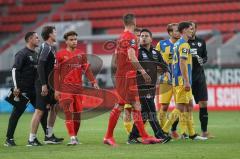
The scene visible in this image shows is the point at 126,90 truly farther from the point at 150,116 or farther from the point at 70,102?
the point at 70,102

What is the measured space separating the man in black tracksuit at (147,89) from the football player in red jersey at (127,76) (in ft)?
1.22

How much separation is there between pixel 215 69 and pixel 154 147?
13.9 meters

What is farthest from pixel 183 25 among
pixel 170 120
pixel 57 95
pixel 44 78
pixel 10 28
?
pixel 10 28

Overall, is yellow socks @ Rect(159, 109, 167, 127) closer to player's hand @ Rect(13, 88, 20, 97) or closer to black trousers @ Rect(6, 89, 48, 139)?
black trousers @ Rect(6, 89, 48, 139)

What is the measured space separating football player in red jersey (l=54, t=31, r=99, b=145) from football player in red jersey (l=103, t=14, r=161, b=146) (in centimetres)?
72

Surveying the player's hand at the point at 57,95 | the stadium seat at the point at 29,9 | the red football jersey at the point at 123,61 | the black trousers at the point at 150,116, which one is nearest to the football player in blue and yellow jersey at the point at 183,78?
the black trousers at the point at 150,116

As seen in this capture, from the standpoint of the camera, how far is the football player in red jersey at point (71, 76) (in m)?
12.4

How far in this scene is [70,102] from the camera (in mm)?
12414

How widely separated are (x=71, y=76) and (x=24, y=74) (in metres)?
0.95

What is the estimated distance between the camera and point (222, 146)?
11555 mm

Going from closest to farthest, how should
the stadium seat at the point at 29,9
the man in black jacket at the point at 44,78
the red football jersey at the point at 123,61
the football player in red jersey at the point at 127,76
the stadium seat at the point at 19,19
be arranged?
the football player in red jersey at the point at 127,76, the red football jersey at the point at 123,61, the man in black jacket at the point at 44,78, the stadium seat at the point at 19,19, the stadium seat at the point at 29,9

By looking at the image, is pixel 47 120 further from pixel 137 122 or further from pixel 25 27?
pixel 25 27

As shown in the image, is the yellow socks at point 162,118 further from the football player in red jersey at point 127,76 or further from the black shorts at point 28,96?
the black shorts at point 28,96

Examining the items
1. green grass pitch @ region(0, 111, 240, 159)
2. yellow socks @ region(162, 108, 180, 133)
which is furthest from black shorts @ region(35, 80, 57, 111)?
yellow socks @ region(162, 108, 180, 133)
